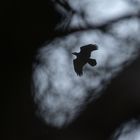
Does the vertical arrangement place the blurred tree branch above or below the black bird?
above

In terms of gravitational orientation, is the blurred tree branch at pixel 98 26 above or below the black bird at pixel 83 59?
above

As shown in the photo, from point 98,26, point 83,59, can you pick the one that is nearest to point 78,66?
point 83,59

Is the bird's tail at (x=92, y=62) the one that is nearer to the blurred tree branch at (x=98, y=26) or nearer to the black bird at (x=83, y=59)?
the black bird at (x=83, y=59)

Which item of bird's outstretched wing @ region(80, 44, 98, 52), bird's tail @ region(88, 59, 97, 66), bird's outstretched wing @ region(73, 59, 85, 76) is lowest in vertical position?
bird's tail @ region(88, 59, 97, 66)

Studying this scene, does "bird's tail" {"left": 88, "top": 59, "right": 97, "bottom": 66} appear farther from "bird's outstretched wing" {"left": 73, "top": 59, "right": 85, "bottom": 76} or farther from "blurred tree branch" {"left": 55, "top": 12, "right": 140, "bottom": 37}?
"blurred tree branch" {"left": 55, "top": 12, "right": 140, "bottom": 37}

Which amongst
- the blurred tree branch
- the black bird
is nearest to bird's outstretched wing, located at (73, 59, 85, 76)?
the black bird

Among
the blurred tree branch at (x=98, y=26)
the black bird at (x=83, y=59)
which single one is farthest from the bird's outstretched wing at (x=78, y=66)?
the blurred tree branch at (x=98, y=26)

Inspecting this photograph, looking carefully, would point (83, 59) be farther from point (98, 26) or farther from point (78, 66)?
point (98, 26)
